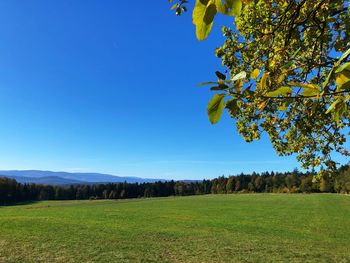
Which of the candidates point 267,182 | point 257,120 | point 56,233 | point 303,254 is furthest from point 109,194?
point 257,120

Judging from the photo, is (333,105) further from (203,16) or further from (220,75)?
(203,16)

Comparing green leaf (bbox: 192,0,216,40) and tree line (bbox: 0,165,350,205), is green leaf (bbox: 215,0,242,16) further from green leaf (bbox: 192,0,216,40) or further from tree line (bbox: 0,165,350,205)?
tree line (bbox: 0,165,350,205)

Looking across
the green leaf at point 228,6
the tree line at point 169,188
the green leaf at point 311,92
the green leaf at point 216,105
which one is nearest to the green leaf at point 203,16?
the green leaf at point 228,6

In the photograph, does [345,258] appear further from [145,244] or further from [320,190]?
[320,190]

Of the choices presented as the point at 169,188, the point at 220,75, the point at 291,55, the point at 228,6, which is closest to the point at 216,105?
the point at 220,75

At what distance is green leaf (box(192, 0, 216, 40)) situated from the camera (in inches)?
33.2

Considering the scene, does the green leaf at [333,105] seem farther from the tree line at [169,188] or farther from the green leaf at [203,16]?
the tree line at [169,188]

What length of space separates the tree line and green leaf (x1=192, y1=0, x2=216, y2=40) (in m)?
92.1

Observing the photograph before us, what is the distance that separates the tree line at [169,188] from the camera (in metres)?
92.5

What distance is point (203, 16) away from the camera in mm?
846

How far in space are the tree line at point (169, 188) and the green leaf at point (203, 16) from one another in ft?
302

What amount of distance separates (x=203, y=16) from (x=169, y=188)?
115268mm

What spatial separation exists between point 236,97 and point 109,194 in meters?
107

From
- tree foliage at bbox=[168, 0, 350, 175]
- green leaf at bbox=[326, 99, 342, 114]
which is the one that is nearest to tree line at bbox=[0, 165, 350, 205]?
tree foliage at bbox=[168, 0, 350, 175]
